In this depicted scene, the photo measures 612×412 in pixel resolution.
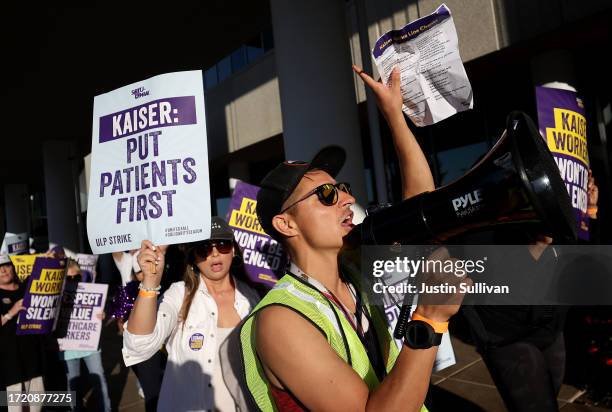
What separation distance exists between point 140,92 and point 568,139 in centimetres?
277

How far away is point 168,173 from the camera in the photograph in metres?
1.91

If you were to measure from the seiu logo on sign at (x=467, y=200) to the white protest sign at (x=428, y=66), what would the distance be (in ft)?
2.46

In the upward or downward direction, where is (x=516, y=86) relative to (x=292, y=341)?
upward

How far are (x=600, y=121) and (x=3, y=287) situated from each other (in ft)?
28.1

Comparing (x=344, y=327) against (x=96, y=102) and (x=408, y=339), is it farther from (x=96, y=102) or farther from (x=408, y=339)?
(x=96, y=102)

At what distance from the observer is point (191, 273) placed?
103 inches

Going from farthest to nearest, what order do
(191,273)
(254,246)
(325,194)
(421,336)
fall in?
(254,246) < (191,273) < (325,194) < (421,336)

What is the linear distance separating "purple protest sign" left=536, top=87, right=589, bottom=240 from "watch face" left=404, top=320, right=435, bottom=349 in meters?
2.23

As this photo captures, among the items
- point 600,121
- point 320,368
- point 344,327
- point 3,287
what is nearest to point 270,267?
point 344,327

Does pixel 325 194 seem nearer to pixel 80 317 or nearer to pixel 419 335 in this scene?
pixel 419 335

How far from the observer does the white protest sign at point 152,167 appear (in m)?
1.89

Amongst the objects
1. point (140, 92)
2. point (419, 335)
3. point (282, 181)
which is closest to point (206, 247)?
point (140, 92)

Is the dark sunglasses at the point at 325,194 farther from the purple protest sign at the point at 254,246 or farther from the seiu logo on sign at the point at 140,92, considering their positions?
the purple protest sign at the point at 254,246

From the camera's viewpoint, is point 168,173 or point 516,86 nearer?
point 168,173
